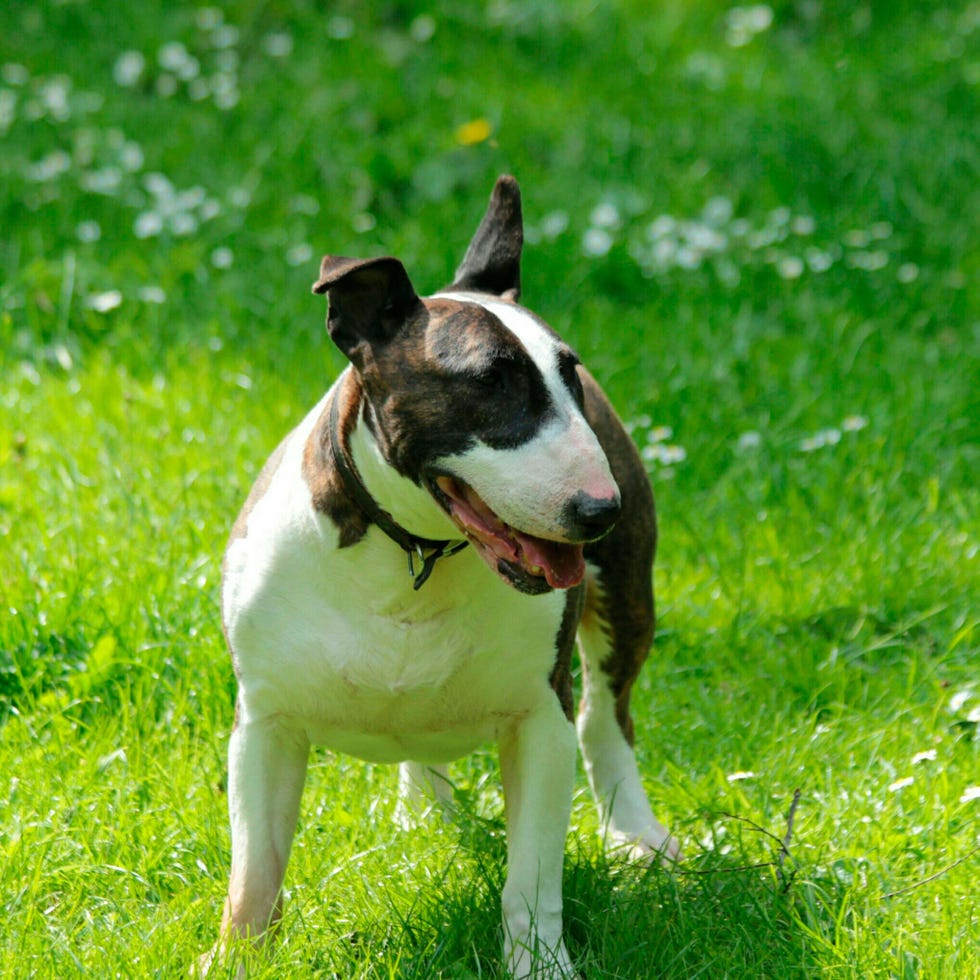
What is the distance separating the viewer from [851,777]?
139 inches

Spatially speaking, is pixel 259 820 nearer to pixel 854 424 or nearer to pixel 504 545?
pixel 504 545

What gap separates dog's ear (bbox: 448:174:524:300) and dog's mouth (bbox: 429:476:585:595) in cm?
60

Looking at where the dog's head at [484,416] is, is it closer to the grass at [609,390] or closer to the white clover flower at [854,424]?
the grass at [609,390]

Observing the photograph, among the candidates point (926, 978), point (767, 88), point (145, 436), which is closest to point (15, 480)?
point (145, 436)

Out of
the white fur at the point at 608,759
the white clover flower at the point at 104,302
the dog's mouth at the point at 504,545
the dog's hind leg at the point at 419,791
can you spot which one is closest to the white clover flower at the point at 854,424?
the white fur at the point at 608,759

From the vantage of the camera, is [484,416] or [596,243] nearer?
[484,416]

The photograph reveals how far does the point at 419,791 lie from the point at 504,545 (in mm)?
1156

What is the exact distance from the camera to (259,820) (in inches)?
115

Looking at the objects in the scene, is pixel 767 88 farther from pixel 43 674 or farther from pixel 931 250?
pixel 43 674

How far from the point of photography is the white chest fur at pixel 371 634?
275 centimetres

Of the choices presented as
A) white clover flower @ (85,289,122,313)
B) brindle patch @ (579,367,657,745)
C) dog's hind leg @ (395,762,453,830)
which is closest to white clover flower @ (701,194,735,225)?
white clover flower @ (85,289,122,313)

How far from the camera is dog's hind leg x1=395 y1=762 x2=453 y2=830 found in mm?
3365

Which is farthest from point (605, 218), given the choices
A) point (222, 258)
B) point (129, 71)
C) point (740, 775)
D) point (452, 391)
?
point (452, 391)

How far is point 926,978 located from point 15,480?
290 cm
